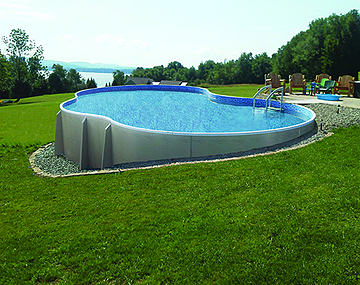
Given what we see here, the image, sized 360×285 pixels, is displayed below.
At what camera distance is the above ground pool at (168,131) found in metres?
7.32

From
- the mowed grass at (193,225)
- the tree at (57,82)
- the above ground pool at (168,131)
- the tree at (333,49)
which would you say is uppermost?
the tree at (333,49)

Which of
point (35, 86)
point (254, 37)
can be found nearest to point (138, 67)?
point (35, 86)

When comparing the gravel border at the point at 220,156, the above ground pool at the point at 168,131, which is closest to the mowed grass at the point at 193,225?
the gravel border at the point at 220,156

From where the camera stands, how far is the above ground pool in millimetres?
7320

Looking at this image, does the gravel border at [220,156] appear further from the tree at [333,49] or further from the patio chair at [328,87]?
the tree at [333,49]

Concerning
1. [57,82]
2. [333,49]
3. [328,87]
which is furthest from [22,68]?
[333,49]

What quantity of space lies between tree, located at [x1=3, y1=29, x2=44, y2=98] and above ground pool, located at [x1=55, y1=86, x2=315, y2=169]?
3143 cm

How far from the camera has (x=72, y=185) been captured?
5.73 meters

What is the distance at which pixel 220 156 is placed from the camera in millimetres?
7062

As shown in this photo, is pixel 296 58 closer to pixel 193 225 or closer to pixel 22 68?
pixel 22 68

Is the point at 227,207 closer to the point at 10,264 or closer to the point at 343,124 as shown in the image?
the point at 10,264

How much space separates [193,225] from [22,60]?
46518 millimetres

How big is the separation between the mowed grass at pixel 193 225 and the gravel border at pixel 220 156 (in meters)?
0.79

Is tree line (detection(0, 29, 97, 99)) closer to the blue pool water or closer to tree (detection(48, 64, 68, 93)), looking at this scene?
tree (detection(48, 64, 68, 93))
